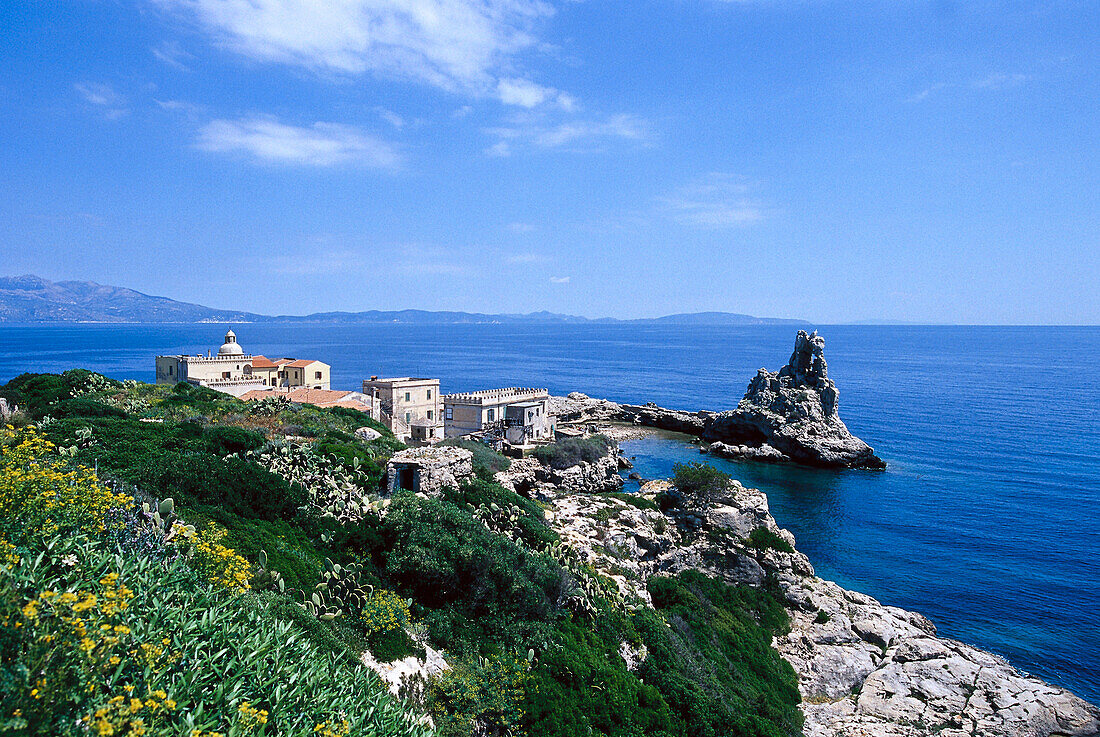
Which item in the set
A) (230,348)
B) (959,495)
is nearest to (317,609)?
(959,495)

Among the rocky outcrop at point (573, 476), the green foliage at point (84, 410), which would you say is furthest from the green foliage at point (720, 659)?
the green foliage at point (84, 410)

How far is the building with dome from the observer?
184ft

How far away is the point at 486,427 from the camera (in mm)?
57844

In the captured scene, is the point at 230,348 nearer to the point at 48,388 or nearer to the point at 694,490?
the point at 48,388

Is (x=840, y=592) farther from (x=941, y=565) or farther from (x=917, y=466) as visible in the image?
(x=917, y=466)

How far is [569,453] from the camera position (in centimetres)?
4841

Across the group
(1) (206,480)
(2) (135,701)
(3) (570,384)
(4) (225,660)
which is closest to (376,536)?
(1) (206,480)

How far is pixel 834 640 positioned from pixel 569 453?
26454 mm

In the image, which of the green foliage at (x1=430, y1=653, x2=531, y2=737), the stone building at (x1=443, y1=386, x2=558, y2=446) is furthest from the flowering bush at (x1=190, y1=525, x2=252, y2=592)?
the stone building at (x1=443, y1=386, x2=558, y2=446)

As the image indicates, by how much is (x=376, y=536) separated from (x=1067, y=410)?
312 feet

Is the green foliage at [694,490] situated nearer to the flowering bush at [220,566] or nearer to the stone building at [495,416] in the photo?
the flowering bush at [220,566]

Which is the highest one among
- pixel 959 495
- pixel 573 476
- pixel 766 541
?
pixel 766 541

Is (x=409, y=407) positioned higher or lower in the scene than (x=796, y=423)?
higher

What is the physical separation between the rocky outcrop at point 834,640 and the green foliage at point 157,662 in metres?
12.6
